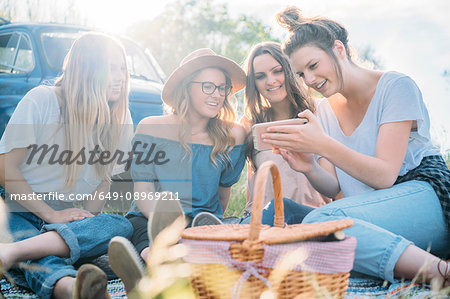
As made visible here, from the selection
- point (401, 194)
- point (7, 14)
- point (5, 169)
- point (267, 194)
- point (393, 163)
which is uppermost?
point (7, 14)

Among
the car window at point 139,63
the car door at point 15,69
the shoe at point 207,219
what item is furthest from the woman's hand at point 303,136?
the car window at point 139,63

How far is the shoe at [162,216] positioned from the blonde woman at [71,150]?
593 mm

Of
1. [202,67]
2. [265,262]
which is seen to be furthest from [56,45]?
[265,262]

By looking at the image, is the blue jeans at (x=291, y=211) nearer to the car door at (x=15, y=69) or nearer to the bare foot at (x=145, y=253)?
the bare foot at (x=145, y=253)

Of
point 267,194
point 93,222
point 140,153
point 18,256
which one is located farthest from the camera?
point 267,194

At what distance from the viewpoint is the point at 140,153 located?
9.30ft

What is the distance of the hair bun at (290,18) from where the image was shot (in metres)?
2.53

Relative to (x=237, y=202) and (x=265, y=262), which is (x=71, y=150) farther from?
(x=237, y=202)

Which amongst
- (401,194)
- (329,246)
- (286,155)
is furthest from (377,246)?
(286,155)

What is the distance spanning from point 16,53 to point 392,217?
4195 mm

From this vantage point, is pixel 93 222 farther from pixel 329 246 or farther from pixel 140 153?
pixel 329 246

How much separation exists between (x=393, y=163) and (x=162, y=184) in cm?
143

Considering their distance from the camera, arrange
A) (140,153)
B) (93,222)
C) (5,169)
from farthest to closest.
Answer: (140,153) → (5,169) → (93,222)

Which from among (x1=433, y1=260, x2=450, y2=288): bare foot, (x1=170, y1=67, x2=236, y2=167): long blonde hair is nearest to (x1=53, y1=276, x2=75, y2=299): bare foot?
(x1=170, y1=67, x2=236, y2=167): long blonde hair
